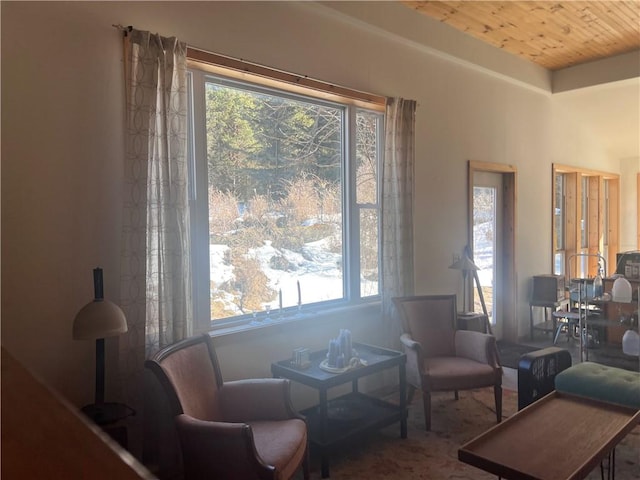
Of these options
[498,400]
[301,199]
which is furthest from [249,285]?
[498,400]

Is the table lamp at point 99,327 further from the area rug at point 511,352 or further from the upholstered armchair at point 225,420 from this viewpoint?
the area rug at point 511,352

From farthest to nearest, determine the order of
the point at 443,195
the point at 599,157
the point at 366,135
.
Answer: the point at 599,157 < the point at 443,195 < the point at 366,135

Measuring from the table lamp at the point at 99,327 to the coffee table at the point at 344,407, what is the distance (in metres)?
1.08

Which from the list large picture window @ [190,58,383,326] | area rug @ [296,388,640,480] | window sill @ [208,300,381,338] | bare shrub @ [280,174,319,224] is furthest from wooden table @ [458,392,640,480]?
bare shrub @ [280,174,319,224]

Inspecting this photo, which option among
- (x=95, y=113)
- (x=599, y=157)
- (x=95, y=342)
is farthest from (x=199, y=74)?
(x=599, y=157)

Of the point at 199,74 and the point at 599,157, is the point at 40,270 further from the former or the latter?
the point at 599,157

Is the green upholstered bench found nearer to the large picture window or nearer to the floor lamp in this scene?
the floor lamp

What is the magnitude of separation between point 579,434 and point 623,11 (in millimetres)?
3815

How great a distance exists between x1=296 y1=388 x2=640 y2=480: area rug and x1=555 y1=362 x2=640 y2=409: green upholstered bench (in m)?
0.38

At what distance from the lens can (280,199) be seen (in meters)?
3.30

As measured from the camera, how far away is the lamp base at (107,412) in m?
2.05

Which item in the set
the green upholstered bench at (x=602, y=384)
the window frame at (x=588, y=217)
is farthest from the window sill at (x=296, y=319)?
the window frame at (x=588, y=217)

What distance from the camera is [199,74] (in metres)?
2.82

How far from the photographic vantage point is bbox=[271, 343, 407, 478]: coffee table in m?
2.64
